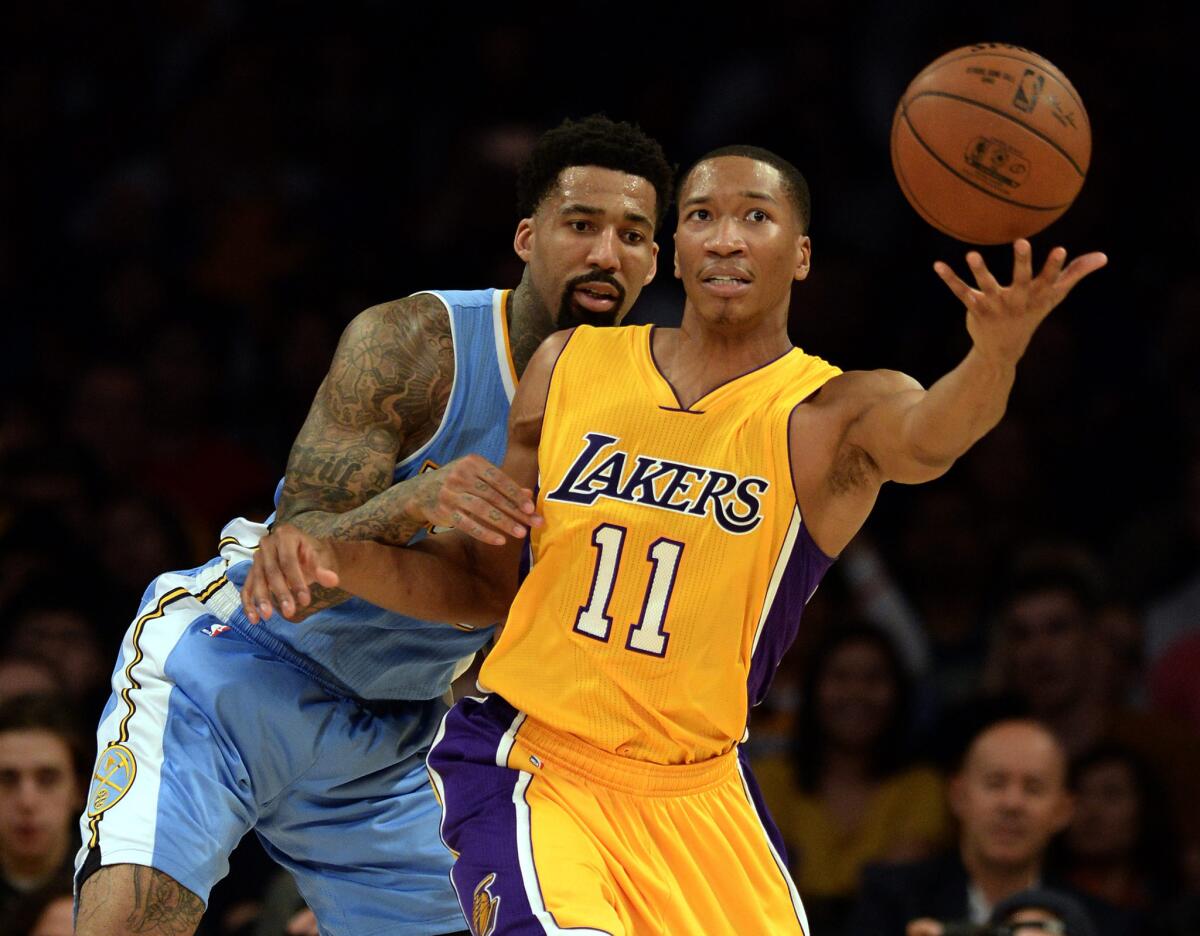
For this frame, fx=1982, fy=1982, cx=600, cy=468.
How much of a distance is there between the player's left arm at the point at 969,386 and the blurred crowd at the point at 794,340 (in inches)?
96.1

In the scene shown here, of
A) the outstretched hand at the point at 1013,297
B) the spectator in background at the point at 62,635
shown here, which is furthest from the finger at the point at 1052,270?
the spectator in background at the point at 62,635

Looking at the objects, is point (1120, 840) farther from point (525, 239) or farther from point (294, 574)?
point (294, 574)

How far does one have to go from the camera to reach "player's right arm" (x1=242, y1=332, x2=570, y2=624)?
167 inches

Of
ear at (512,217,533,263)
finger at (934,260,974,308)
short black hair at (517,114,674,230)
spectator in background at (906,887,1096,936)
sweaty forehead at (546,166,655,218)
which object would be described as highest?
short black hair at (517,114,674,230)

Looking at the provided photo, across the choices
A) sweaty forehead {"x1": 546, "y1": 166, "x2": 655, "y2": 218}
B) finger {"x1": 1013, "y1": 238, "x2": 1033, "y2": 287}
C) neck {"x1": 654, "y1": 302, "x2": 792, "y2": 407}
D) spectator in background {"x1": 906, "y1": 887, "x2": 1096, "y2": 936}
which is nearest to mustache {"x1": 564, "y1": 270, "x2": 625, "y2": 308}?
sweaty forehead {"x1": 546, "y1": 166, "x2": 655, "y2": 218}

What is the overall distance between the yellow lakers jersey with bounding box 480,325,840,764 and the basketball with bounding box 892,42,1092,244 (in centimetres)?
51

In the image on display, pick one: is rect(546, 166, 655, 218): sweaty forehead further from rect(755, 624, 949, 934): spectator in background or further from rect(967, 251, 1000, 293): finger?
rect(755, 624, 949, 934): spectator in background

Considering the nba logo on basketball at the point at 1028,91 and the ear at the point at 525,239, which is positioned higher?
the nba logo on basketball at the point at 1028,91

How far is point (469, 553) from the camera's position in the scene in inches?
184

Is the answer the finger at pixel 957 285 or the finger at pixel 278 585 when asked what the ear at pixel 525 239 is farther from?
the finger at pixel 957 285

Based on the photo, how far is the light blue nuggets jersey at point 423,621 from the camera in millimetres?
4988

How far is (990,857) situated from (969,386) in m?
2.74

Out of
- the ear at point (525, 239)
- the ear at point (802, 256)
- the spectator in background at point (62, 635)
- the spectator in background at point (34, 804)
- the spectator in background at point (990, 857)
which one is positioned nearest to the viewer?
the ear at point (802, 256)

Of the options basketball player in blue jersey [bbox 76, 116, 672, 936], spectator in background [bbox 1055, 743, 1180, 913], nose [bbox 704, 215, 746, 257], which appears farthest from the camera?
spectator in background [bbox 1055, 743, 1180, 913]
